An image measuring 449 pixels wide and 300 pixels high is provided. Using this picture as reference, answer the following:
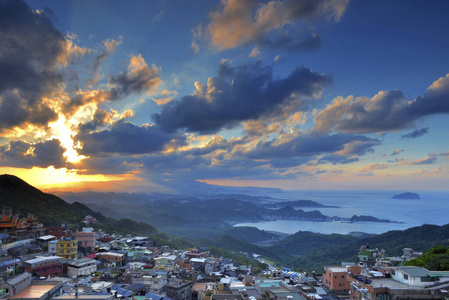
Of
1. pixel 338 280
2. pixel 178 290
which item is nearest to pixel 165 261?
pixel 178 290

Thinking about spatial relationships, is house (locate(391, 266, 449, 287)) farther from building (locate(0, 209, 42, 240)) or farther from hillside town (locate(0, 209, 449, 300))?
building (locate(0, 209, 42, 240))

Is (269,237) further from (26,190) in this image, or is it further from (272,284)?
(272,284)

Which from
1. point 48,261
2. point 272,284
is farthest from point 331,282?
point 48,261

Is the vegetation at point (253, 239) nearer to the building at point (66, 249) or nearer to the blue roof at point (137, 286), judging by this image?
the blue roof at point (137, 286)

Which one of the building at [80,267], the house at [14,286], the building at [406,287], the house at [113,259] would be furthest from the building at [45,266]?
the building at [406,287]

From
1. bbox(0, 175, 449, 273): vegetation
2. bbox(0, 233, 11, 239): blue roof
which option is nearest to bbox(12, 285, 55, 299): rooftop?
bbox(0, 233, 11, 239): blue roof

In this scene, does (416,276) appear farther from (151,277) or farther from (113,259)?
(113,259)

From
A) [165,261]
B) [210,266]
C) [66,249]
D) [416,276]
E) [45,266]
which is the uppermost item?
[416,276]
